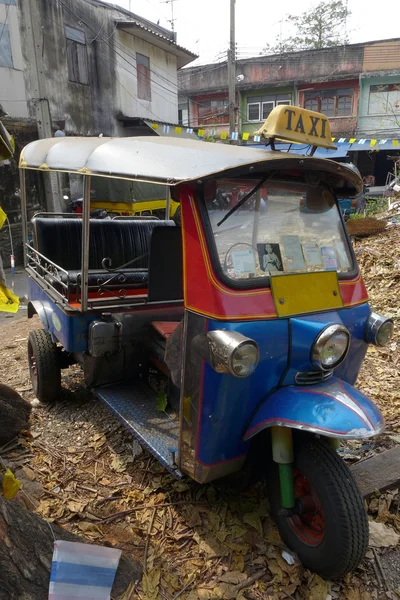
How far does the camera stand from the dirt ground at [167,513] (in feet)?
7.67

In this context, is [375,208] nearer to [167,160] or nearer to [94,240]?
[94,240]

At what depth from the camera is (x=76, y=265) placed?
5066 millimetres

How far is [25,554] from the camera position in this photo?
6.21ft

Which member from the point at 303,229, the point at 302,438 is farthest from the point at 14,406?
the point at 303,229

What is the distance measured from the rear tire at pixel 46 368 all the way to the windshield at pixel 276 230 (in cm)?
247

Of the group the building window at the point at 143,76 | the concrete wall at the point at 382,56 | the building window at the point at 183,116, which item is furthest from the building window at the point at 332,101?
the building window at the point at 143,76

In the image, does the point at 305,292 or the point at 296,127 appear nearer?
the point at 305,292

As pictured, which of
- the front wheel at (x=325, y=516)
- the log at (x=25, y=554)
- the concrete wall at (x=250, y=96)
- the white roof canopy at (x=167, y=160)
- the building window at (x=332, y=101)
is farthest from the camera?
the concrete wall at (x=250, y=96)

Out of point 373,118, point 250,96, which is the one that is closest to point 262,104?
point 250,96

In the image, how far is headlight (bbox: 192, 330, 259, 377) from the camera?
2.08 meters

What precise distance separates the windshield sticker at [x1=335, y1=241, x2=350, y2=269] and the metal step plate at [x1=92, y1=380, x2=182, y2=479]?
1.59m

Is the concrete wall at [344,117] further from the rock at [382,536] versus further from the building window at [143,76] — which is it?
the rock at [382,536]

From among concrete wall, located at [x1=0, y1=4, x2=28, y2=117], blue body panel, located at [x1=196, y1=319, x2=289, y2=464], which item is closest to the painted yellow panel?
blue body panel, located at [x1=196, y1=319, x2=289, y2=464]

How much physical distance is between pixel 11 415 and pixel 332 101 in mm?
24939
